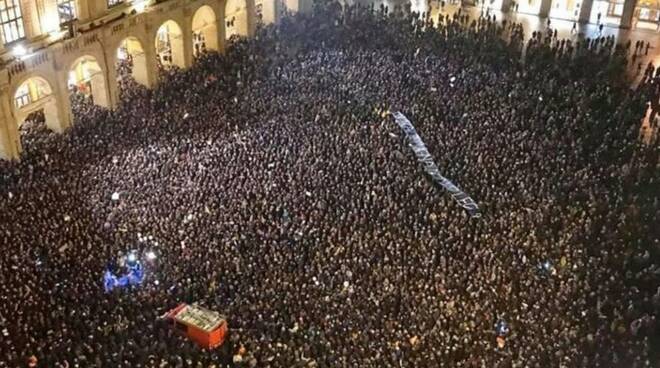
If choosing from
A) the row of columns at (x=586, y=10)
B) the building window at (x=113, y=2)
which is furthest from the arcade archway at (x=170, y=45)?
the row of columns at (x=586, y=10)

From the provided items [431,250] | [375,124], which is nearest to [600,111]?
[375,124]

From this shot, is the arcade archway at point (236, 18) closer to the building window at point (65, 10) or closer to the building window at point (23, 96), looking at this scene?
the building window at point (65, 10)

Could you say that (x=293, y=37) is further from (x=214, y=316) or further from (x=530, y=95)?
(x=214, y=316)

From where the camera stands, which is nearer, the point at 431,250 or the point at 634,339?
the point at 634,339

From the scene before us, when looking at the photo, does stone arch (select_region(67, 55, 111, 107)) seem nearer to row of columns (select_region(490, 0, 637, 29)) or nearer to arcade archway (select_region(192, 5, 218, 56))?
arcade archway (select_region(192, 5, 218, 56))

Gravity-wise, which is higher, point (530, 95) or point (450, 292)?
point (530, 95)

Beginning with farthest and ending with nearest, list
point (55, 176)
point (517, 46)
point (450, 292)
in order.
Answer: point (517, 46), point (55, 176), point (450, 292)

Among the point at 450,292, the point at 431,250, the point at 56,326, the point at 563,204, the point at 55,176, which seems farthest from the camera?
the point at 55,176

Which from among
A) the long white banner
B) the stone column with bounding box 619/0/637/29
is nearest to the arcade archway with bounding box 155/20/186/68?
the long white banner
